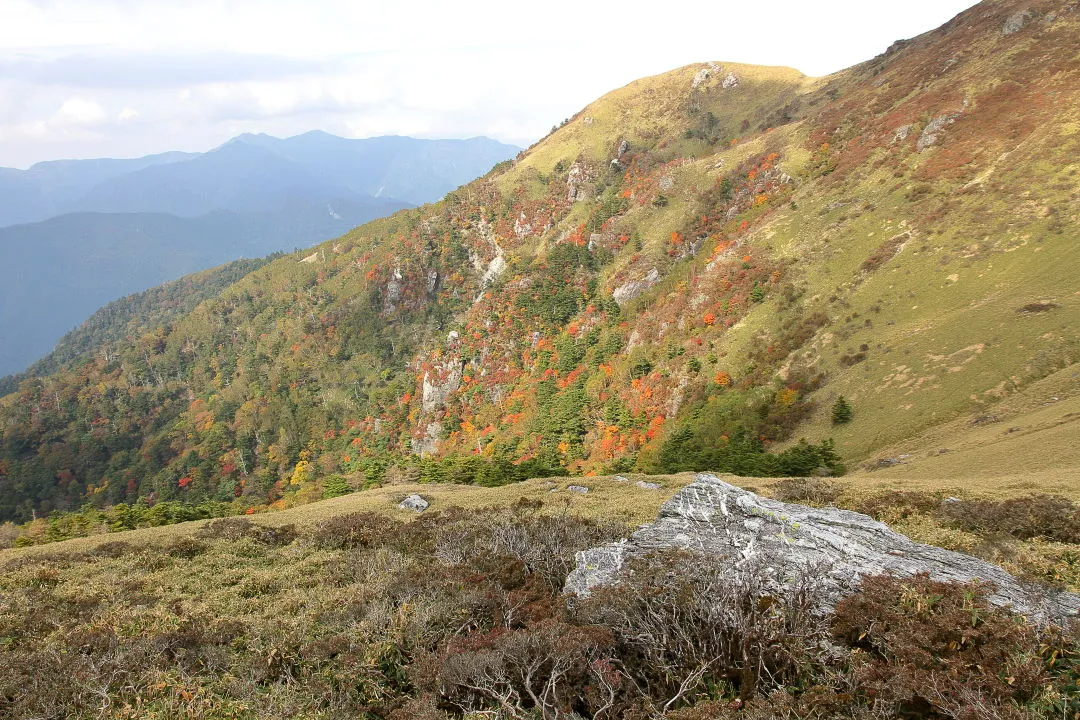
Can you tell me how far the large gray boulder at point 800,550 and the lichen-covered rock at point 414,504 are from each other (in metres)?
16.4

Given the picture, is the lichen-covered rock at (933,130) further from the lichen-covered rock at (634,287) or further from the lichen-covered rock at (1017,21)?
the lichen-covered rock at (634,287)

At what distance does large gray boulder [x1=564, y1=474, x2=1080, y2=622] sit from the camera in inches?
359

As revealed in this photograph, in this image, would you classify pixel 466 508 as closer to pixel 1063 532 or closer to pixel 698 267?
pixel 1063 532

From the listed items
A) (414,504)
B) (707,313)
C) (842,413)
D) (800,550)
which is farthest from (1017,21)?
(414,504)

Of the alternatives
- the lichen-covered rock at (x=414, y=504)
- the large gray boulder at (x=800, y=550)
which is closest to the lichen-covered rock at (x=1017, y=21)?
the large gray boulder at (x=800, y=550)

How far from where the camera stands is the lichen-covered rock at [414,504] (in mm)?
27145

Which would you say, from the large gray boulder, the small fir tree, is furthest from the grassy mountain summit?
the large gray boulder

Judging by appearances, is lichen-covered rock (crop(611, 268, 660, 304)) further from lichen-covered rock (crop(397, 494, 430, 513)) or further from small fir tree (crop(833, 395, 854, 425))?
lichen-covered rock (crop(397, 494, 430, 513))

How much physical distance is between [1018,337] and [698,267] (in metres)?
58.0

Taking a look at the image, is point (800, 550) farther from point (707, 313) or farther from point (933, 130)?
point (933, 130)

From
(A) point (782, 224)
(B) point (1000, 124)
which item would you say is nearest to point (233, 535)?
(A) point (782, 224)

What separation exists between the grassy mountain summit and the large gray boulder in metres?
25.1

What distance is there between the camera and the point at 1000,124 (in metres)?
71.0

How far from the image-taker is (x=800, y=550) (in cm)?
1059
